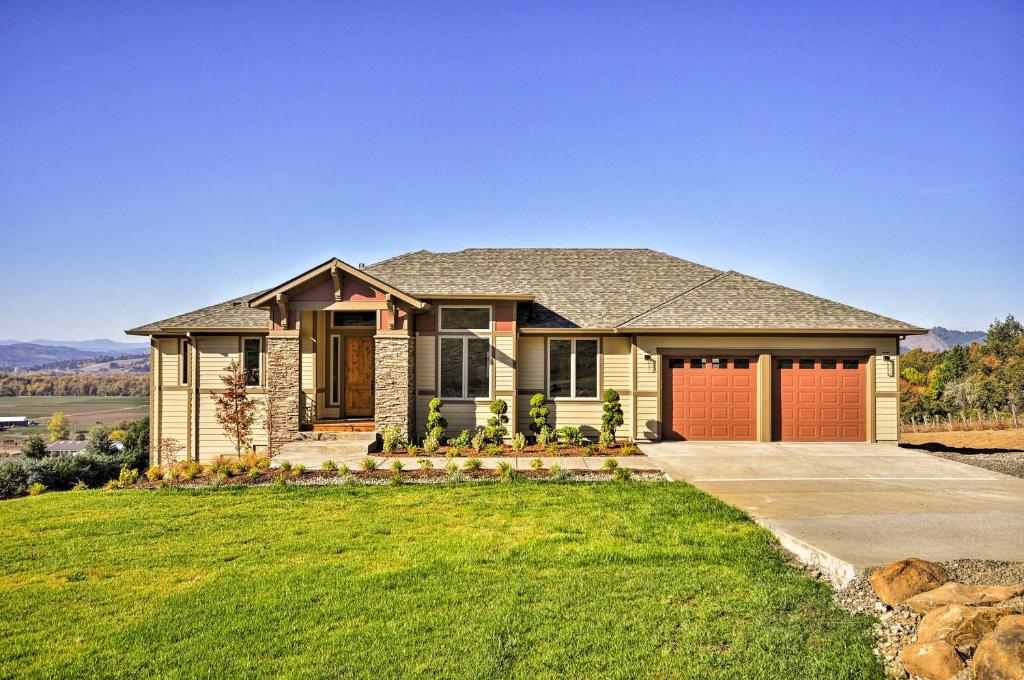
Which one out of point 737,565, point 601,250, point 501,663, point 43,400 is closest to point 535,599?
point 501,663

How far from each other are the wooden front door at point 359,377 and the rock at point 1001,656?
581 inches

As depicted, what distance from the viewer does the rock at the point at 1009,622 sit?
13.9ft

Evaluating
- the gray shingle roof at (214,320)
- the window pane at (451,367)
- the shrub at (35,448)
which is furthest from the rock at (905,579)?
the shrub at (35,448)

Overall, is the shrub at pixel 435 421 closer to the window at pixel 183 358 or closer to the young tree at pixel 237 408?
the young tree at pixel 237 408

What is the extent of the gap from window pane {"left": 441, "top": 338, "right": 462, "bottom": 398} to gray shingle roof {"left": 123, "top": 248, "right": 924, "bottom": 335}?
1366 millimetres

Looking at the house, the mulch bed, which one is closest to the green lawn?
the mulch bed

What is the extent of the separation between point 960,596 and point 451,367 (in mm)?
12284

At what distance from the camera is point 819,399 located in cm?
1588

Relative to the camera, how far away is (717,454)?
13828 millimetres

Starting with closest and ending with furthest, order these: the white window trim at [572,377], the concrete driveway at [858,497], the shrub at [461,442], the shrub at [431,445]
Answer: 1. the concrete driveway at [858,497]
2. the shrub at [431,445]
3. the shrub at [461,442]
4. the white window trim at [572,377]

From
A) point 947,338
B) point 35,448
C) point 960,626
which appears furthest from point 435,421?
point 947,338

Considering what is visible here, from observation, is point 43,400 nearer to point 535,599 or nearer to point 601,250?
point 601,250

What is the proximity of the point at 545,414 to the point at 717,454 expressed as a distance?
4276 millimetres

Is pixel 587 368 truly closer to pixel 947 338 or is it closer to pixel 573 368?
pixel 573 368
